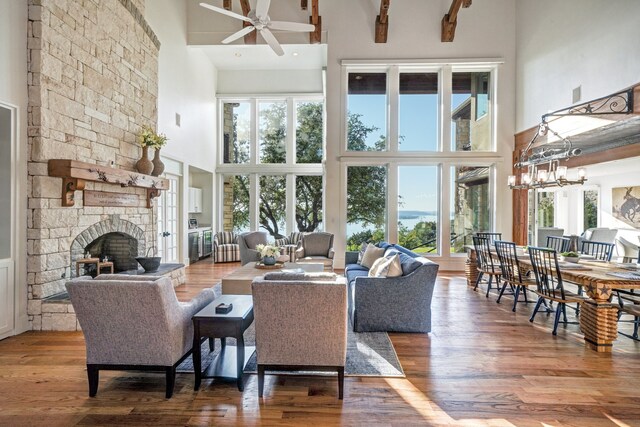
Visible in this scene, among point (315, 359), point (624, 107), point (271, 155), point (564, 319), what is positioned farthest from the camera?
point (271, 155)

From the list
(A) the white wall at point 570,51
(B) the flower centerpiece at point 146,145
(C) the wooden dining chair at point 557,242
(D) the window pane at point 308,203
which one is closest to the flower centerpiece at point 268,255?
(B) the flower centerpiece at point 146,145

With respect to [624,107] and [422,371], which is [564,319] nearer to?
[422,371]

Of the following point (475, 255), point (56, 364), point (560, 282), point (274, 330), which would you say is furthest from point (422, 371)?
point (475, 255)

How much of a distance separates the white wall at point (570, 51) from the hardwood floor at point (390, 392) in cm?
402

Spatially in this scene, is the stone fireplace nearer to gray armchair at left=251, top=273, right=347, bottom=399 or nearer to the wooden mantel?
the wooden mantel

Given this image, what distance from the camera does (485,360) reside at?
3.11 m

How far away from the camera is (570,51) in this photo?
19.3ft

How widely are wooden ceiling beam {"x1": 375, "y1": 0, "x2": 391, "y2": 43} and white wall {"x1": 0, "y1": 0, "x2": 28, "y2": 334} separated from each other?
20.5ft

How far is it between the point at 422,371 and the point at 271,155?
323 inches

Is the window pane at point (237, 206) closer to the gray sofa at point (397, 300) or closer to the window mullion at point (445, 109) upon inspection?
the window mullion at point (445, 109)

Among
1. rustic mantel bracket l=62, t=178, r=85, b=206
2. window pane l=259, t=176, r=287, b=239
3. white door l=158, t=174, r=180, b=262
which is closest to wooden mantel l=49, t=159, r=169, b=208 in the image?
rustic mantel bracket l=62, t=178, r=85, b=206

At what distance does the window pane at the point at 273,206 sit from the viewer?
1009 centimetres

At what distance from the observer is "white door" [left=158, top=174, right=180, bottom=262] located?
7.10 meters

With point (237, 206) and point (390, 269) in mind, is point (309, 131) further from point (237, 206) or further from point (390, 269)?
point (390, 269)
